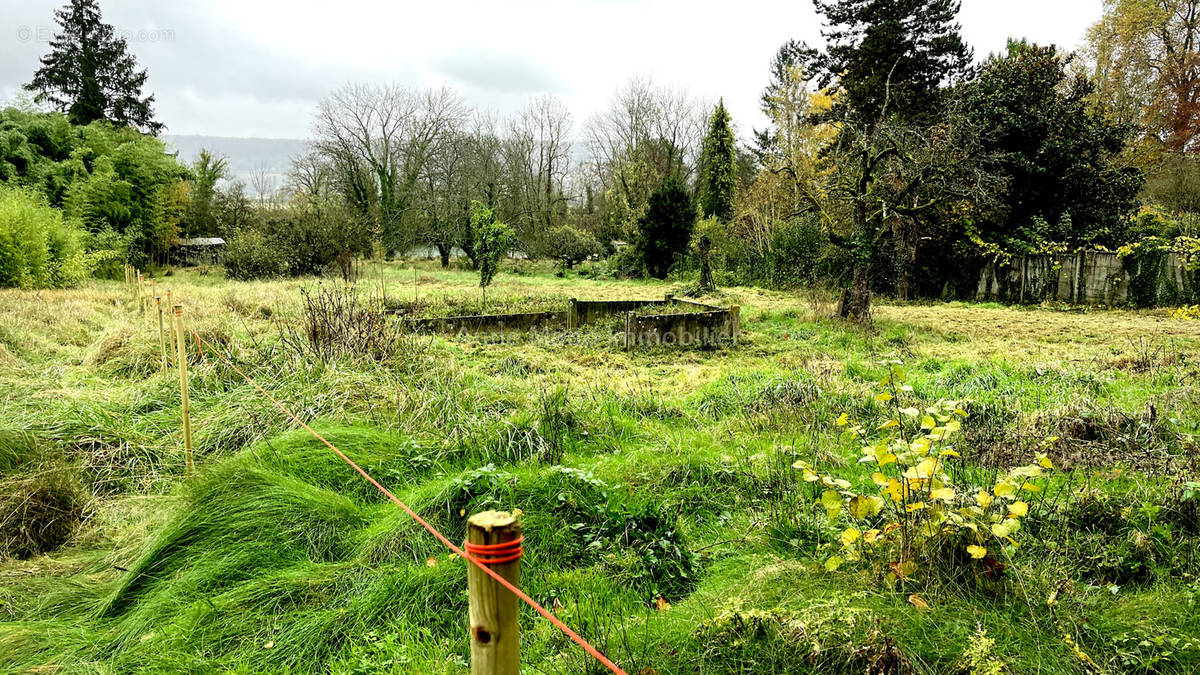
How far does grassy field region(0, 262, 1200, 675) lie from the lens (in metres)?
1.97

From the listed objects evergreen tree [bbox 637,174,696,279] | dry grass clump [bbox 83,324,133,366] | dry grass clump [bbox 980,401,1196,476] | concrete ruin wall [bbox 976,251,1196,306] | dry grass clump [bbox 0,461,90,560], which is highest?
evergreen tree [bbox 637,174,696,279]

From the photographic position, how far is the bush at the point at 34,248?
12266 millimetres

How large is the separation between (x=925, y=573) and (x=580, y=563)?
4.35 ft

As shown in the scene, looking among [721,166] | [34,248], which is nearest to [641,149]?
[721,166]

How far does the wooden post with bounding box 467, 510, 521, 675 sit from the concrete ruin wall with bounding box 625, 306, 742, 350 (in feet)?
24.0

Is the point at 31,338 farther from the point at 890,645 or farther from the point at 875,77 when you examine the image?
the point at 875,77

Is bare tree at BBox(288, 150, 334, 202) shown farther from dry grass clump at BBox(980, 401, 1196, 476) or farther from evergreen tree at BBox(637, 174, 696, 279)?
dry grass clump at BBox(980, 401, 1196, 476)

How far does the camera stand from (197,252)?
23.5m

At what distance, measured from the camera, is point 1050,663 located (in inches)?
70.2

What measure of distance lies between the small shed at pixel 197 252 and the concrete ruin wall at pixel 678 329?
2080cm

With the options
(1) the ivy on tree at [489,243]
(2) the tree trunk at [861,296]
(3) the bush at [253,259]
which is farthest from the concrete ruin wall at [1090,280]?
(3) the bush at [253,259]

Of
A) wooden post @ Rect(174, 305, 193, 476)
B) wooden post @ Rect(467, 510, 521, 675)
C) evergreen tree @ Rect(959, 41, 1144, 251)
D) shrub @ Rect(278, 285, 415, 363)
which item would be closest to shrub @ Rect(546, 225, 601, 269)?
evergreen tree @ Rect(959, 41, 1144, 251)

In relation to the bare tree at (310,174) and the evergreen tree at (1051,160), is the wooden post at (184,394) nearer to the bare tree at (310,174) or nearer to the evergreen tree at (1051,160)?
the evergreen tree at (1051,160)

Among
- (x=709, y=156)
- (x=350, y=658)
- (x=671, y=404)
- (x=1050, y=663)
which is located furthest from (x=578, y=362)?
(x=709, y=156)
